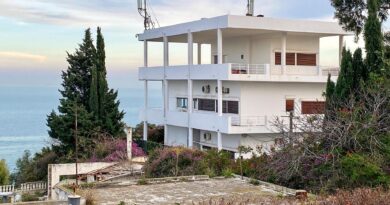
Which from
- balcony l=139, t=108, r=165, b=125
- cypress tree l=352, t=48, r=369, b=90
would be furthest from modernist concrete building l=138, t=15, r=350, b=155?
cypress tree l=352, t=48, r=369, b=90

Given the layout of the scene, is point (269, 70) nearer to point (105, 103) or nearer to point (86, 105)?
point (105, 103)

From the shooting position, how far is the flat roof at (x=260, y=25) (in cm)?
2533

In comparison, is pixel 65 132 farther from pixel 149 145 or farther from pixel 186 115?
pixel 186 115

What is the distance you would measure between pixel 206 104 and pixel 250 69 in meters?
3.87

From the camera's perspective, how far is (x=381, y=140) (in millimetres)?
15578

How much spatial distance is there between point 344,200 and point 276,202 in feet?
6.46

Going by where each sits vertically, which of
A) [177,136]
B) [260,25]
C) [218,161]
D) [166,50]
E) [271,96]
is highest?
[260,25]

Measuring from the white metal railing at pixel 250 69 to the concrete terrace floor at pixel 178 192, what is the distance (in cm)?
1116

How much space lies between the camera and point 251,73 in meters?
27.5

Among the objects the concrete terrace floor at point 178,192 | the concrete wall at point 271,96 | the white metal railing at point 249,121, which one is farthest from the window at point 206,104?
the concrete terrace floor at point 178,192

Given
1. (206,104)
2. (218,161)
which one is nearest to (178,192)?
(218,161)

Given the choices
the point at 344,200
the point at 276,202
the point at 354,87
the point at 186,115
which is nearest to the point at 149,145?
the point at 186,115

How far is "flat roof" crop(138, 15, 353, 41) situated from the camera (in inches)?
997

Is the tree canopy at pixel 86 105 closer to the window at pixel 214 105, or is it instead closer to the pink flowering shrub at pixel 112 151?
the pink flowering shrub at pixel 112 151
